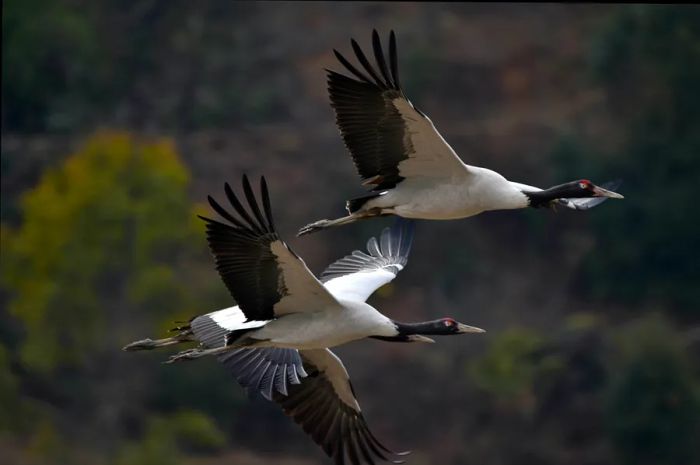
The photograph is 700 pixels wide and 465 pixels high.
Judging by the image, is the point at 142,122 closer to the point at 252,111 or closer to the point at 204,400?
the point at 252,111

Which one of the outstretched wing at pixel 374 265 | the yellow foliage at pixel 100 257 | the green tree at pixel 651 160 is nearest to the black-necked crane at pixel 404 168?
the outstretched wing at pixel 374 265

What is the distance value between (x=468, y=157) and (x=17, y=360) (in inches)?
448

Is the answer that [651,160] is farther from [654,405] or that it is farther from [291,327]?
[291,327]

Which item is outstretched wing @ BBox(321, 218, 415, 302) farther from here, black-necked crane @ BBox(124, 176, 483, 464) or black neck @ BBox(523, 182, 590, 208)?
black neck @ BBox(523, 182, 590, 208)

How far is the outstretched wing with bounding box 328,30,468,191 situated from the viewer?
1387 cm

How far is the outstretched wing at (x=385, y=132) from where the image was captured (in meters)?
13.9

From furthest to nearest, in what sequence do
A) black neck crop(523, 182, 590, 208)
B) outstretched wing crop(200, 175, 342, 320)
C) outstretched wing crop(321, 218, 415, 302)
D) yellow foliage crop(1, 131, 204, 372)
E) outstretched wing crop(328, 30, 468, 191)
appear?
yellow foliage crop(1, 131, 204, 372)
outstretched wing crop(321, 218, 415, 302)
black neck crop(523, 182, 590, 208)
outstretched wing crop(328, 30, 468, 191)
outstretched wing crop(200, 175, 342, 320)

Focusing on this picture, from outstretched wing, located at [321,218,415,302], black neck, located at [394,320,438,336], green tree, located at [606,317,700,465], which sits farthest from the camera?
green tree, located at [606,317,700,465]

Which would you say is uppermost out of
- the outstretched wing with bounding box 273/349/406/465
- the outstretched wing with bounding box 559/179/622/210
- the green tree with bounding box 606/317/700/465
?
the outstretched wing with bounding box 559/179/622/210

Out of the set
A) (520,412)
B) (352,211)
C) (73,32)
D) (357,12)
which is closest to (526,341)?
(520,412)

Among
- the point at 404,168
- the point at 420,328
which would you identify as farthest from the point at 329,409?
the point at 404,168

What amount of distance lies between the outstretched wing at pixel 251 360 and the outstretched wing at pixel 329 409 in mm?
318

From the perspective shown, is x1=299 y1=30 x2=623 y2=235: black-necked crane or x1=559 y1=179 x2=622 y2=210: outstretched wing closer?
x1=299 y1=30 x2=623 y2=235: black-necked crane

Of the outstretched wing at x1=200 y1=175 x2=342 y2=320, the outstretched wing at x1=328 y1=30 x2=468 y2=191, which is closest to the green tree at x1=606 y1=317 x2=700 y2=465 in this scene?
the outstretched wing at x1=328 y1=30 x2=468 y2=191
